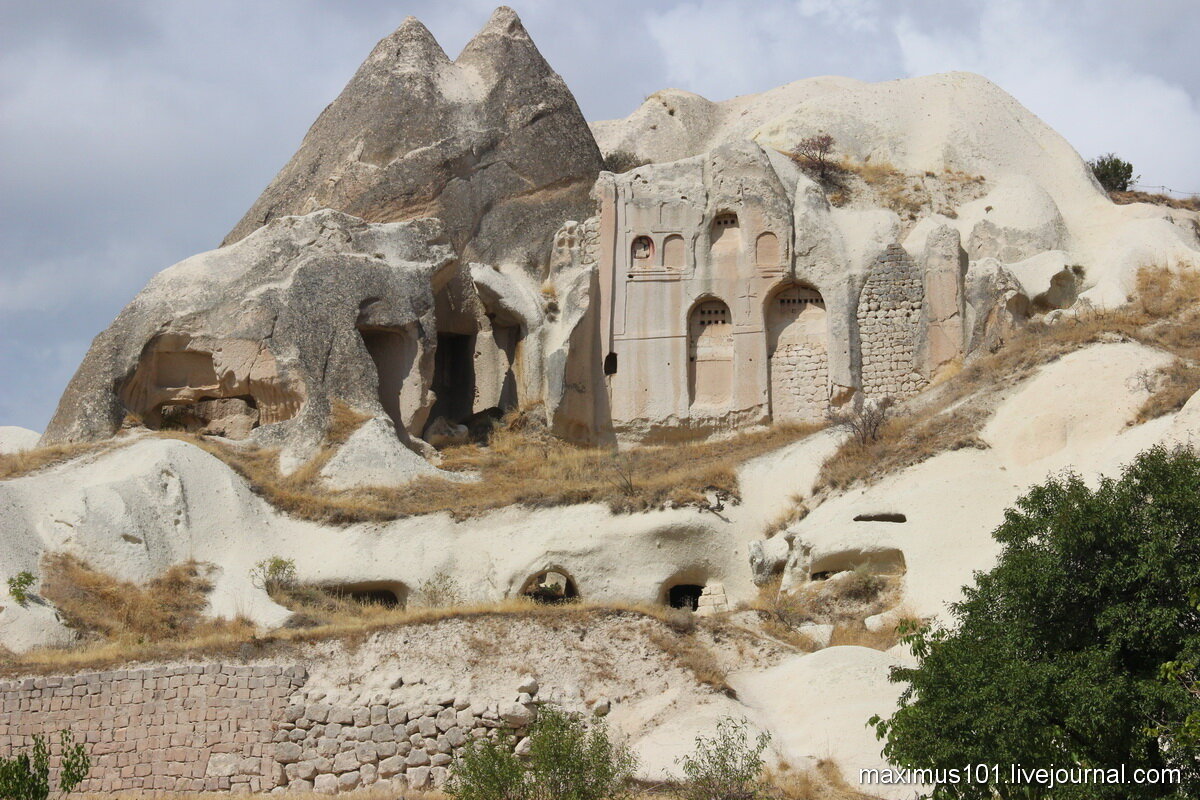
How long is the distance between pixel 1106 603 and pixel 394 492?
1542 cm

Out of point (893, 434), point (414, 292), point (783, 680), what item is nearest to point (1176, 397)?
point (893, 434)

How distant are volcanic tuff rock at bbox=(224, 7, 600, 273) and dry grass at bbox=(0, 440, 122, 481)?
9259mm

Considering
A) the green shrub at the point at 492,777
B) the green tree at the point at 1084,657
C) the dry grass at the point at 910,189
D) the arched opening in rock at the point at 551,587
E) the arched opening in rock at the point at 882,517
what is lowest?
the green shrub at the point at 492,777

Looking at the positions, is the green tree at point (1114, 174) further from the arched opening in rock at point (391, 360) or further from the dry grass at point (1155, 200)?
the arched opening in rock at point (391, 360)

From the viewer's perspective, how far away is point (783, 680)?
1731 centimetres

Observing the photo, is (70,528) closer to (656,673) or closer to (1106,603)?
(656,673)

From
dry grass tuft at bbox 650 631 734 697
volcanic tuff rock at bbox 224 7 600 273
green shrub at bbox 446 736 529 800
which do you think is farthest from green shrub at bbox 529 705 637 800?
volcanic tuff rock at bbox 224 7 600 273

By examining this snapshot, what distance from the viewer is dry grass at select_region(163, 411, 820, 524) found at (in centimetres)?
2456

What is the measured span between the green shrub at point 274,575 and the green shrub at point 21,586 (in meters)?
3.23

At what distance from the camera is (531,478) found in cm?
2750

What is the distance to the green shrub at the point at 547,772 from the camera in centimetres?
1395

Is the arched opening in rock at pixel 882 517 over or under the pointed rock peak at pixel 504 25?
under

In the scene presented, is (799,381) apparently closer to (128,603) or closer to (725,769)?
(128,603)

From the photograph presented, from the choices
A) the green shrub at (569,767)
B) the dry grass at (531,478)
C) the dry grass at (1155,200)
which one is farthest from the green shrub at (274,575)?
the dry grass at (1155,200)
